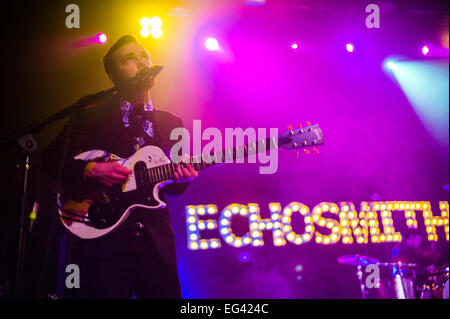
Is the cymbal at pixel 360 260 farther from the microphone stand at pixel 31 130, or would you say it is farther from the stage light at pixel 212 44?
the microphone stand at pixel 31 130

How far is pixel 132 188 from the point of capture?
2.50 m

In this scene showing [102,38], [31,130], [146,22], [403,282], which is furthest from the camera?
[403,282]

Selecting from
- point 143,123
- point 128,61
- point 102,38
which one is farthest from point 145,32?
point 143,123

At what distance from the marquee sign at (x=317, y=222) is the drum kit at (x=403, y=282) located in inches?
22.2

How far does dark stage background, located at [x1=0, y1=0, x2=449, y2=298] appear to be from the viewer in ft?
13.1

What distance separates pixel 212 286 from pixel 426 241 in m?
2.95

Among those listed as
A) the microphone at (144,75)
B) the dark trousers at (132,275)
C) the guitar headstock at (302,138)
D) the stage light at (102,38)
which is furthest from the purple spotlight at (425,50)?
the dark trousers at (132,275)

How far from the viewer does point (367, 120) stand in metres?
5.18

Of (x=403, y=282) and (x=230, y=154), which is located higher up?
(x=230, y=154)

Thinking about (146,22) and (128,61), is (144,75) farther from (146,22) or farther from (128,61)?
(146,22)

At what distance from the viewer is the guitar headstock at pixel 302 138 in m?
2.70

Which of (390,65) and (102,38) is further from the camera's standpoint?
(390,65)

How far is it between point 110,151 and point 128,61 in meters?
0.83

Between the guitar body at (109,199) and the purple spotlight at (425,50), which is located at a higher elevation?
the purple spotlight at (425,50)
